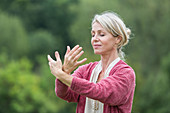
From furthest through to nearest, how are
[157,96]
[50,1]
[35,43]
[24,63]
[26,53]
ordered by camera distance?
[50,1], [35,43], [26,53], [24,63], [157,96]

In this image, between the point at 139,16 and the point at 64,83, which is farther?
the point at 139,16

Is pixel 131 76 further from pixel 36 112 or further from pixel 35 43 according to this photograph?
pixel 35 43

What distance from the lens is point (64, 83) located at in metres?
3.64

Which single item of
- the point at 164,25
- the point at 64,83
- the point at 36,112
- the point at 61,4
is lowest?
the point at 36,112

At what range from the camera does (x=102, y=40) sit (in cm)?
381

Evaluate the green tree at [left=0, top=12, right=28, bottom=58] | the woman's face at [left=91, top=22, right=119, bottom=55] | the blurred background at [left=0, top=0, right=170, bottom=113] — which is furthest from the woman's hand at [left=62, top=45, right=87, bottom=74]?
the green tree at [left=0, top=12, right=28, bottom=58]

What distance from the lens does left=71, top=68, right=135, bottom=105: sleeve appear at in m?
3.52

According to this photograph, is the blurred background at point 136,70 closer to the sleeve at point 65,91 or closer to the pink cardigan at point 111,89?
the sleeve at point 65,91

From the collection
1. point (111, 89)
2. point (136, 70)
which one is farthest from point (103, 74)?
point (136, 70)

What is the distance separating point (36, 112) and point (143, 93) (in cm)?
1292

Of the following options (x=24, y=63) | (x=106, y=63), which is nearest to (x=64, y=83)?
(x=106, y=63)

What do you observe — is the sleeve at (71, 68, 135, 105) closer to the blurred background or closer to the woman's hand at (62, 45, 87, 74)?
the woman's hand at (62, 45, 87, 74)

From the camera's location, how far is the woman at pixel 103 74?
3553 millimetres

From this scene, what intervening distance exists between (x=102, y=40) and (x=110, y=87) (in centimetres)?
49
